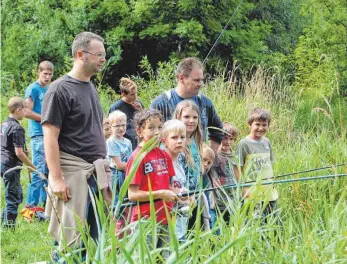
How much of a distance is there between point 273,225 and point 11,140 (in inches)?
147

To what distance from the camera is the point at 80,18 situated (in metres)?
15.5

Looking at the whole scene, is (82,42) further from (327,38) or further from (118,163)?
(327,38)

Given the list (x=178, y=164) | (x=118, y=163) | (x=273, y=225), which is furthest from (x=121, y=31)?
(x=273, y=225)

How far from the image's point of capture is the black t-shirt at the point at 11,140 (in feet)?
19.4

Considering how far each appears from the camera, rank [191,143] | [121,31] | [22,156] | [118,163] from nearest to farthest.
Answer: [191,143] < [118,163] < [22,156] < [121,31]

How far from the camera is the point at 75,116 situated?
3.78 metres

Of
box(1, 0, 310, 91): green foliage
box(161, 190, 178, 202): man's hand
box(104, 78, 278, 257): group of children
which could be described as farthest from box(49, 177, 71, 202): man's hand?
box(1, 0, 310, 91): green foliage

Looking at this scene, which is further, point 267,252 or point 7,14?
point 7,14

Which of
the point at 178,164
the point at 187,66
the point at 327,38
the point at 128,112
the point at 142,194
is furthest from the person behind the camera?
the point at 327,38

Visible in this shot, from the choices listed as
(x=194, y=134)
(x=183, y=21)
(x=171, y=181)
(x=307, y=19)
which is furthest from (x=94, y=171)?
(x=307, y=19)

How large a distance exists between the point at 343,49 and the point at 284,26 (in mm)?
6637

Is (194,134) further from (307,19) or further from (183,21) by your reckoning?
(307,19)

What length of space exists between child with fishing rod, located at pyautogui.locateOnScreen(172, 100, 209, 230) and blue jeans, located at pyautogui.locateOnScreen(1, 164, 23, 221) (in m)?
2.15

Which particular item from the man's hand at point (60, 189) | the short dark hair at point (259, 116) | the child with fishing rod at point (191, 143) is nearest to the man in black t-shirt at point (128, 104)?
the short dark hair at point (259, 116)
